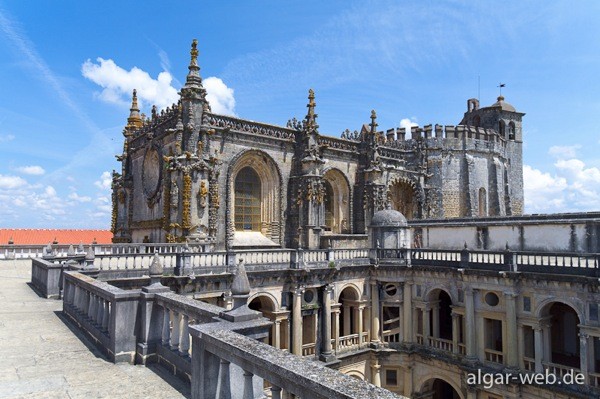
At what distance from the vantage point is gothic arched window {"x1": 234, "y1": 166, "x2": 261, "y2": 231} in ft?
87.1

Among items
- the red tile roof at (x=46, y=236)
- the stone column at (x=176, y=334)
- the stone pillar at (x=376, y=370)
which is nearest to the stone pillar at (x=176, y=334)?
A: the stone column at (x=176, y=334)

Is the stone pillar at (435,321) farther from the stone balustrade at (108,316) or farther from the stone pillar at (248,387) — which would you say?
the stone pillar at (248,387)

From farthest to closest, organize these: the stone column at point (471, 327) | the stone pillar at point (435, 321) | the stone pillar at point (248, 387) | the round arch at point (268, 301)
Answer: the stone pillar at point (435, 321) → the stone column at point (471, 327) → the round arch at point (268, 301) → the stone pillar at point (248, 387)

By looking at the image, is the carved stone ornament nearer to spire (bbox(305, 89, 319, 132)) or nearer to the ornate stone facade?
the ornate stone facade

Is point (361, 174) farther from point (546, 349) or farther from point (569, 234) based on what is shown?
point (546, 349)

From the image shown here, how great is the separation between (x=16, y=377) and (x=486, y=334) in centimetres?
2100

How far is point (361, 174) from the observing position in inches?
1247

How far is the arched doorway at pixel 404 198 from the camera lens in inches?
1389

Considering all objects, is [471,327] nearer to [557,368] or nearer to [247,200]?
[557,368]

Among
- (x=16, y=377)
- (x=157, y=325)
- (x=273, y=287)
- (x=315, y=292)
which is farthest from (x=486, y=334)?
(x=16, y=377)

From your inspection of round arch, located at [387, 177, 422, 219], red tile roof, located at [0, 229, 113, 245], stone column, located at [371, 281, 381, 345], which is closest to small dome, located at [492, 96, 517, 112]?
round arch, located at [387, 177, 422, 219]

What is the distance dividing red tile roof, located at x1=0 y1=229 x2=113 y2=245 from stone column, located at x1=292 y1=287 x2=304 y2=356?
71.3 ft

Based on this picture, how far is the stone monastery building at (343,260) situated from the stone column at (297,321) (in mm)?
59

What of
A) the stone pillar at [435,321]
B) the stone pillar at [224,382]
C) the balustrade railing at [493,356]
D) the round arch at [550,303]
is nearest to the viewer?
the stone pillar at [224,382]
